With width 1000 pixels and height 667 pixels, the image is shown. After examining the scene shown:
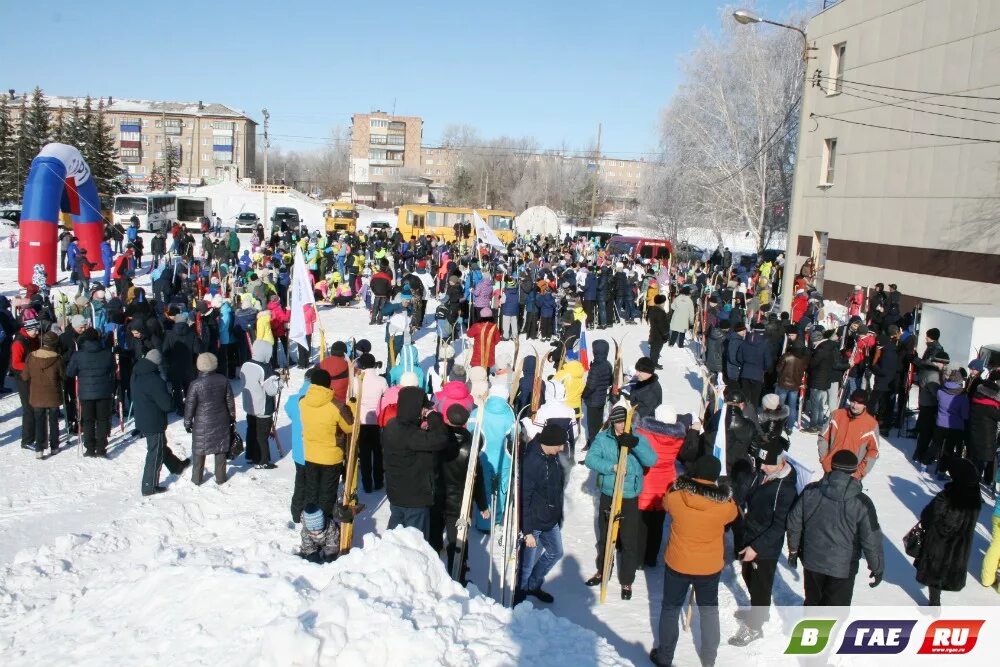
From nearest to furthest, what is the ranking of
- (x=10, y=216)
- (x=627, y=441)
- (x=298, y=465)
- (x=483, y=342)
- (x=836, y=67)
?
(x=627, y=441) → (x=298, y=465) → (x=483, y=342) → (x=836, y=67) → (x=10, y=216)

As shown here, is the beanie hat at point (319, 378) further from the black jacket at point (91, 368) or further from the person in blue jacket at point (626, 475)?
the black jacket at point (91, 368)

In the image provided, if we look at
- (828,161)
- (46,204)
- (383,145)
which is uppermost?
(383,145)

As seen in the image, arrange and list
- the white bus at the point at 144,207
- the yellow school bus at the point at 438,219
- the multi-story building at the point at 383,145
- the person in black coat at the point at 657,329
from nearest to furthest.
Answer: the person in black coat at the point at 657,329
the yellow school bus at the point at 438,219
the white bus at the point at 144,207
the multi-story building at the point at 383,145

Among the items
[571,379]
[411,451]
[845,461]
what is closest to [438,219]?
[571,379]

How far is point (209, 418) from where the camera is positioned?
8.08m

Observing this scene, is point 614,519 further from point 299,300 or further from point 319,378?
point 299,300

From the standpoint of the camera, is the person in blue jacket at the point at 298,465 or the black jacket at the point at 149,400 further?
the black jacket at the point at 149,400

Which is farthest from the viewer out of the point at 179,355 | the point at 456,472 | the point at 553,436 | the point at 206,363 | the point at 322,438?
the point at 179,355

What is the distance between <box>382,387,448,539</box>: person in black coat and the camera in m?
5.89

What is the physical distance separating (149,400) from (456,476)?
3.77m

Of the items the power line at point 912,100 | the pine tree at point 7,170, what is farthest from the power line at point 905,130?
the pine tree at point 7,170

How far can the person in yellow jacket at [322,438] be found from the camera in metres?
6.73

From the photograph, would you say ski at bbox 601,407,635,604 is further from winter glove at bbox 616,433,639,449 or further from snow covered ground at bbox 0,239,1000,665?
snow covered ground at bbox 0,239,1000,665

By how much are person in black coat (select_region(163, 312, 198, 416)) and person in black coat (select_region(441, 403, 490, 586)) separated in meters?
5.81
